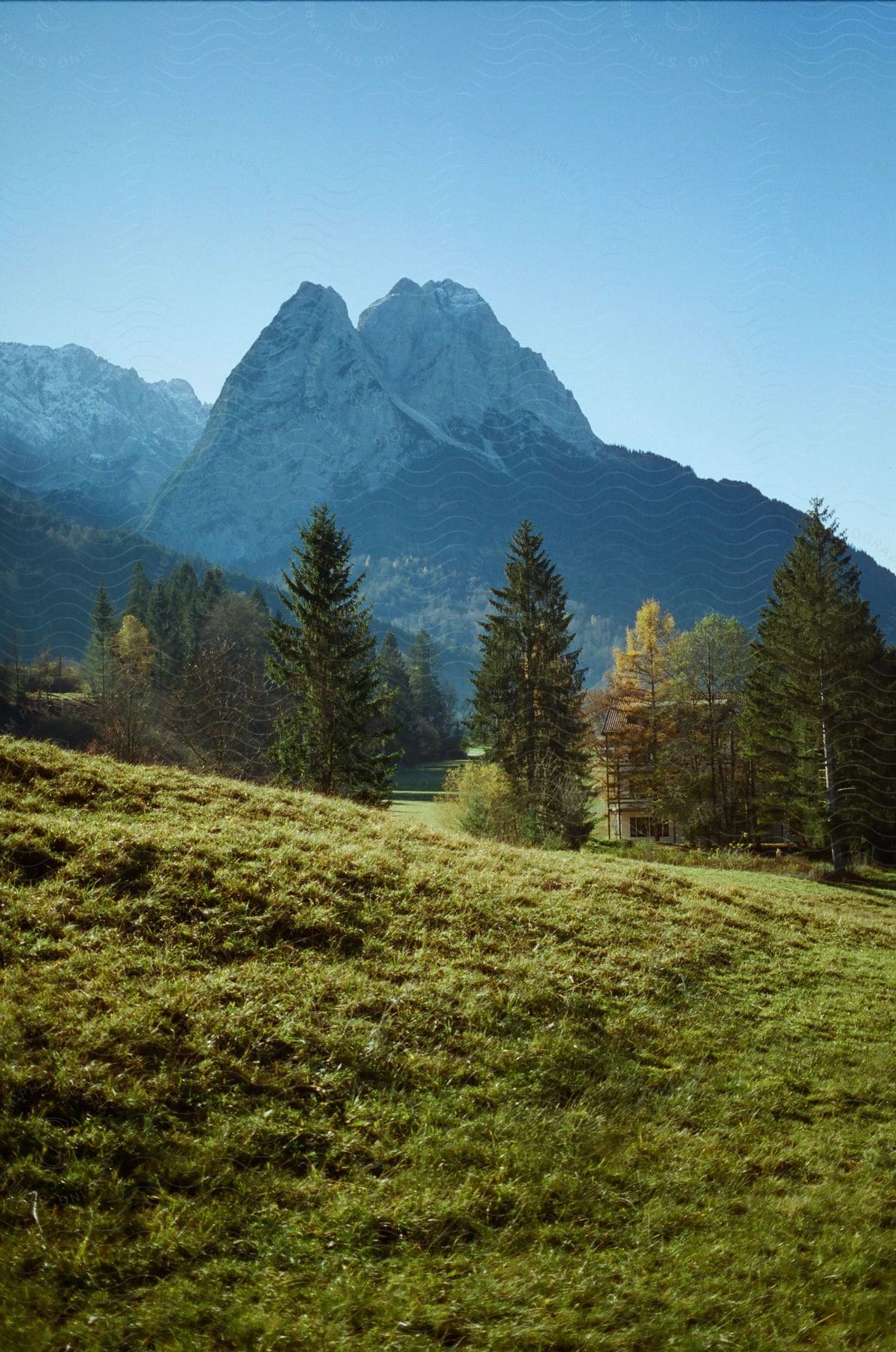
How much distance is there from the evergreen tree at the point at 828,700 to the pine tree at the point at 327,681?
760 inches

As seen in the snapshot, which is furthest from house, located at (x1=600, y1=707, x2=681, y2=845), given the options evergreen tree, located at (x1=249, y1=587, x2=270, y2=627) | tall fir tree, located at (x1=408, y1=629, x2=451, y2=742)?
tall fir tree, located at (x1=408, y1=629, x2=451, y2=742)

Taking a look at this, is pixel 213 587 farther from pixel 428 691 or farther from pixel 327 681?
pixel 327 681

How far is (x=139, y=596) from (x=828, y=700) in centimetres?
7607

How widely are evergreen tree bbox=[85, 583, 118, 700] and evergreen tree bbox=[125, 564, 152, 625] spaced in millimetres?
5787

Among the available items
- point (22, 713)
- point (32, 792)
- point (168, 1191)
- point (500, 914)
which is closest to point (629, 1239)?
point (168, 1191)

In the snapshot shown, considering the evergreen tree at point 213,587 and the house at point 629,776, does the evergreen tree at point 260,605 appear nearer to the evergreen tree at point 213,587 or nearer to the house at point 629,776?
the evergreen tree at point 213,587

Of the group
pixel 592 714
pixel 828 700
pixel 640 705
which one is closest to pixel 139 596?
pixel 592 714

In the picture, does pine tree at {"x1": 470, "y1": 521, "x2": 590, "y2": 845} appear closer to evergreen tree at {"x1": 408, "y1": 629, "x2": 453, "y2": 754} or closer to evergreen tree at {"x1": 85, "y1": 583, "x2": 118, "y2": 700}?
evergreen tree at {"x1": 85, "y1": 583, "x2": 118, "y2": 700}

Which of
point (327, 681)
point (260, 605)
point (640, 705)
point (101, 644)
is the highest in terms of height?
point (260, 605)

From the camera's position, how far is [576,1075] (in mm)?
6203

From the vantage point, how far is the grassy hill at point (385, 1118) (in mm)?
3719

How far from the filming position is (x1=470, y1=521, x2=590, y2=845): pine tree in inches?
1636

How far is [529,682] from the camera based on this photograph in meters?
42.3

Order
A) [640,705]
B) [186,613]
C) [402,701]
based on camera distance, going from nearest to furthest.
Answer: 1. [640,705]
2. [186,613]
3. [402,701]
